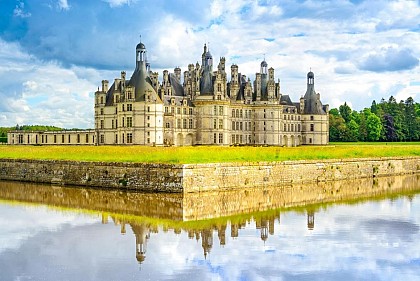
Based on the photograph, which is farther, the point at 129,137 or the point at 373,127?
the point at 373,127

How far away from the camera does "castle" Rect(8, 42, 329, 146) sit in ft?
195

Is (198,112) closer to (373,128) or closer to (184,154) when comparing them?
(373,128)

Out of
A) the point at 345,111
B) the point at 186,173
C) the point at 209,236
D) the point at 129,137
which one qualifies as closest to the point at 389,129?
the point at 345,111

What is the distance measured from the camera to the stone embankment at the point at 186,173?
24.4m

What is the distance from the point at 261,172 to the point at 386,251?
13.4 meters

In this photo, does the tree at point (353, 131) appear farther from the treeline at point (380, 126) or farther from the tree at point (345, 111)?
the tree at point (345, 111)

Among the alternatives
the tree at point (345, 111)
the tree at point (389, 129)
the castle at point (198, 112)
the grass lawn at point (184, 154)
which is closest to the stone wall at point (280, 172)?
the grass lawn at point (184, 154)

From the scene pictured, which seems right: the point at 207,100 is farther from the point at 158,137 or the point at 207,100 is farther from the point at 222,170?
the point at 222,170

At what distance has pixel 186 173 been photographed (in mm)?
23938

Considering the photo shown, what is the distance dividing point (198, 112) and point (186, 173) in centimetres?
4328

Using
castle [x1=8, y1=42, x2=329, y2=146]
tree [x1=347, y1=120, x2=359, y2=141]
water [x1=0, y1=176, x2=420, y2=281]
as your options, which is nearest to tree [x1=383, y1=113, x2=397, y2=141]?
tree [x1=347, y1=120, x2=359, y2=141]

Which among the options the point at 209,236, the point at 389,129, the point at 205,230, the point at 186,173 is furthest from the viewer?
the point at 389,129

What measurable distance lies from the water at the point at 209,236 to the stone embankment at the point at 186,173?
904mm

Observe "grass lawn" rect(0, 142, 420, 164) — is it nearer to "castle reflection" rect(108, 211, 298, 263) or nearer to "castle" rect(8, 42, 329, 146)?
"castle reflection" rect(108, 211, 298, 263)
